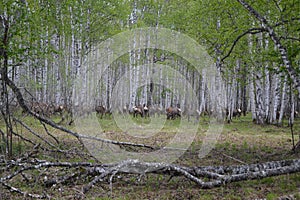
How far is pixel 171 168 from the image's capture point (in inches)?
229

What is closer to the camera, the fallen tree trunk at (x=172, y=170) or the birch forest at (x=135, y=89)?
the fallen tree trunk at (x=172, y=170)

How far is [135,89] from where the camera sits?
26781mm

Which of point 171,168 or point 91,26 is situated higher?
point 91,26

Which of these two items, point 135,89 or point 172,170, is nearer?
point 172,170

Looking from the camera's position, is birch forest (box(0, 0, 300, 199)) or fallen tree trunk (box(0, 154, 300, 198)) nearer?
fallen tree trunk (box(0, 154, 300, 198))

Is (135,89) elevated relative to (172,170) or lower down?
elevated

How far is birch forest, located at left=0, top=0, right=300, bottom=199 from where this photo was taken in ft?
19.4

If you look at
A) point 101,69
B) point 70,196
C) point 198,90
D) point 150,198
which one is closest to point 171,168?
point 150,198

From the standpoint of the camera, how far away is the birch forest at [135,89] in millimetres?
5918

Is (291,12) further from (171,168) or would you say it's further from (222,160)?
(171,168)

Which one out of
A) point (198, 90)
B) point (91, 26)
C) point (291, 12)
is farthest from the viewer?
point (198, 90)

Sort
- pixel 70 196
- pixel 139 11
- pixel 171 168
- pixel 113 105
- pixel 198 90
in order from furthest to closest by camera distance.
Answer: pixel 198 90, pixel 113 105, pixel 139 11, pixel 171 168, pixel 70 196

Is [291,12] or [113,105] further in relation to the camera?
[113,105]

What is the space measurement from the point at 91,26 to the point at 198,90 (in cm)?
1669
